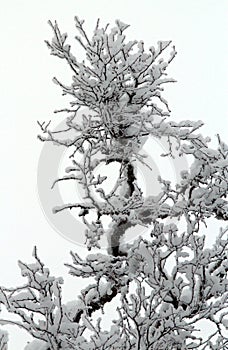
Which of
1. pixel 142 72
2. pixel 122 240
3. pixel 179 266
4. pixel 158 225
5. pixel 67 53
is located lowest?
pixel 179 266

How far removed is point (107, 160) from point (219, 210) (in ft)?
4.23

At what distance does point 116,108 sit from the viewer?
5402mm

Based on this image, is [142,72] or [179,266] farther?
[142,72]

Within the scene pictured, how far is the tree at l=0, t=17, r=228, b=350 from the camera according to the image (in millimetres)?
4676

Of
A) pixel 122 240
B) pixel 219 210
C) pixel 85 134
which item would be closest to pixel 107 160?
pixel 85 134

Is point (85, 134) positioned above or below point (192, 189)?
above

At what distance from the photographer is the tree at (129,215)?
4676 millimetres

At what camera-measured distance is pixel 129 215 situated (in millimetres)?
5316

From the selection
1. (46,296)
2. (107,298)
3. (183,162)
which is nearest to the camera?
(46,296)

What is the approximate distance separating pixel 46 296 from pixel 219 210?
6.74 feet

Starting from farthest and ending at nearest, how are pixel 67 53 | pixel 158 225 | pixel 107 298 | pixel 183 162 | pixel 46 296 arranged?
1. pixel 183 162
2. pixel 107 298
3. pixel 67 53
4. pixel 158 225
5. pixel 46 296

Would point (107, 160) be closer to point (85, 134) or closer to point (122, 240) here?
point (85, 134)

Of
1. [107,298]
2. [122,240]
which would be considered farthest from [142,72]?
[107,298]

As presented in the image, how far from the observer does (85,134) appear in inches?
214
